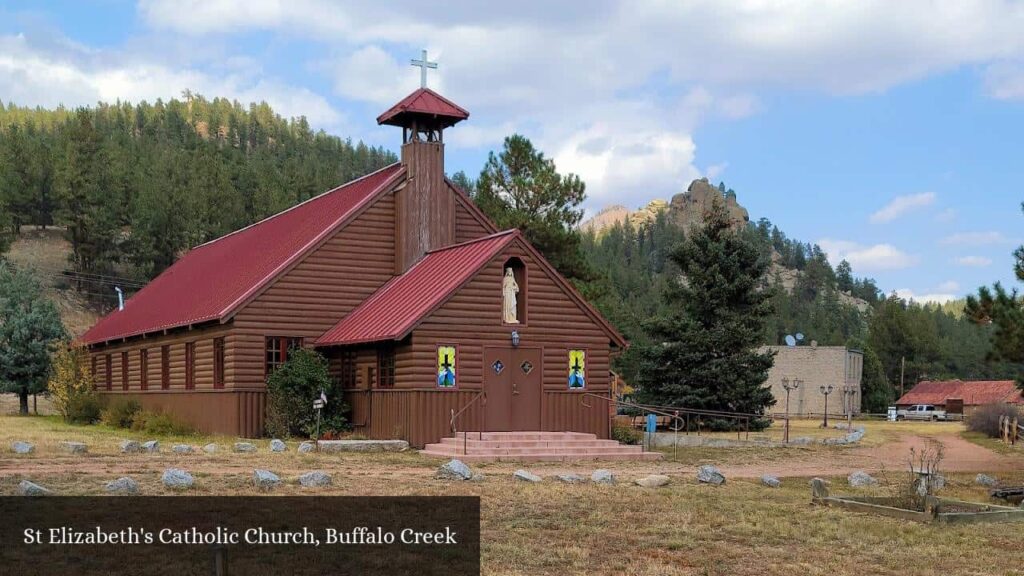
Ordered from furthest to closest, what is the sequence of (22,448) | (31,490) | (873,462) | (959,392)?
(959,392) → (873,462) → (22,448) → (31,490)

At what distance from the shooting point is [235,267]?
39.1 metres

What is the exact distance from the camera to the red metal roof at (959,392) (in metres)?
97.3

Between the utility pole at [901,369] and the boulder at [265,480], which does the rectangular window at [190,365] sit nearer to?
the boulder at [265,480]

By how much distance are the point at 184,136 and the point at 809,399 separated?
13135cm

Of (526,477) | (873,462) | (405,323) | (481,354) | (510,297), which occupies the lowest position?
(873,462)

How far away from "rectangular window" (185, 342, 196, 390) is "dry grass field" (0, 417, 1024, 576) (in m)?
8.96

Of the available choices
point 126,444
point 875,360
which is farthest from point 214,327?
point 875,360

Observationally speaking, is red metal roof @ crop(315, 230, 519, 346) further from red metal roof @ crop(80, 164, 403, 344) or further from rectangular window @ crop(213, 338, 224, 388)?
rectangular window @ crop(213, 338, 224, 388)

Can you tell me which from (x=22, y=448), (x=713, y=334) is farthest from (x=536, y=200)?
(x=22, y=448)

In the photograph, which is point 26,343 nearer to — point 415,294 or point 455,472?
point 415,294

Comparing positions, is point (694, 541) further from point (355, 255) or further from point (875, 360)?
point (875, 360)

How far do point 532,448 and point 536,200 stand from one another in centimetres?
3004

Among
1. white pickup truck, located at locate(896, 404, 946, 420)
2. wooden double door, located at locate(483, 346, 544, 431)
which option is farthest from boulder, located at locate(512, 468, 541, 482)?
white pickup truck, located at locate(896, 404, 946, 420)
